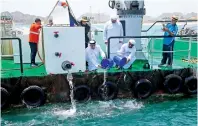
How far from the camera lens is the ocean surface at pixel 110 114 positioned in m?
7.25

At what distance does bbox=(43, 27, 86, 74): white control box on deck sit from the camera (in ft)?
25.9

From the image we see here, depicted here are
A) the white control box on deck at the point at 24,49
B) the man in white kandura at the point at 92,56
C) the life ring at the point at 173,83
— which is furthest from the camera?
the white control box on deck at the point at 24,49

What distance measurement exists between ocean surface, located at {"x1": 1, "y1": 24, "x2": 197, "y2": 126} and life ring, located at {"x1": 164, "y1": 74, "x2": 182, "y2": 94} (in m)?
0.40

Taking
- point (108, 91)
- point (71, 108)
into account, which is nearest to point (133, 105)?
point (108, 91)

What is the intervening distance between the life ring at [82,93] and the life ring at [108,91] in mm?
348

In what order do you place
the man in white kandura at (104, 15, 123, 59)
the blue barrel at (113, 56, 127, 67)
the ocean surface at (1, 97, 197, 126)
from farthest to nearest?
the man in white kandura at (104, 15, 123, 59) → the blue barrel at (113, 56, 127, 67) → the ocean surface at (1, 97, 197, 126)

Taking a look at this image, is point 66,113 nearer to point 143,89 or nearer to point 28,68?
point 28,68

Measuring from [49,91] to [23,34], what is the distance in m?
2.88

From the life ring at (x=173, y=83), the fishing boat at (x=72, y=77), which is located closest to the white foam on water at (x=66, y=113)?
the fishing boat at (x=72, y=77)

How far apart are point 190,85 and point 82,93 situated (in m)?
3.46

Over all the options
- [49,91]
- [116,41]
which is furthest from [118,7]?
[49,91]

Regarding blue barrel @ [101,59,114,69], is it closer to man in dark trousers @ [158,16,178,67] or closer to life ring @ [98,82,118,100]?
life ring @ [98,82,118,100]

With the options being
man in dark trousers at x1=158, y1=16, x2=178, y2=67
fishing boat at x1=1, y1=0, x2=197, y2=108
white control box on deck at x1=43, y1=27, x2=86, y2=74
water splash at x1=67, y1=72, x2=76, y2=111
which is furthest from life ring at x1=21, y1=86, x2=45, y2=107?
man in dark trousers at x1=158, y1=16, x2=178, y2=67

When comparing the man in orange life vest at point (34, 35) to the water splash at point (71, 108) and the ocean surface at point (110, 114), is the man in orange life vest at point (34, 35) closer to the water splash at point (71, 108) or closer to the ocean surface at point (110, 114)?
the water splash at point (71, 108)
